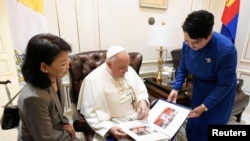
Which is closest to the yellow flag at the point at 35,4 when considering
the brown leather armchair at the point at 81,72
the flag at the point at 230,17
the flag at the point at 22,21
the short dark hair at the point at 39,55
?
the flag at the point at 22,21

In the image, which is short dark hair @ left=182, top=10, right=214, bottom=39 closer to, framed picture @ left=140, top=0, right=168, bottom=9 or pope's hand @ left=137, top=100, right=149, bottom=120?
pope's hand @ left=137, top=100, right=149, bottom=120

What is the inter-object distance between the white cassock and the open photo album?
0.17 meters

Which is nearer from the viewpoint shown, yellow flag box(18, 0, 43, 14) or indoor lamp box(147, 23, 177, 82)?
yellow flag box(18, 0, 43, 14)

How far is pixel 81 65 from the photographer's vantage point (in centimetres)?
164

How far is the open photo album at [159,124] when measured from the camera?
102cm

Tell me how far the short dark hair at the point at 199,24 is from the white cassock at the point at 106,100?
0.67m

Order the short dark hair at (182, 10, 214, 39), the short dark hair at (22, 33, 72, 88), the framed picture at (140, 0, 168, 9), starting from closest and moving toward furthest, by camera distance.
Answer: the short dark hair at (22, 33, 72, 88)
the short dark hair at (182, 10, 214, 39)
the framed picture at (140, 0, 168, 9)

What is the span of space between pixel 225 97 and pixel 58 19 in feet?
5.76

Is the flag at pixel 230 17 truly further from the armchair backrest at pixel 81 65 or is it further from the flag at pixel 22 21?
the flag at pixel 22 21

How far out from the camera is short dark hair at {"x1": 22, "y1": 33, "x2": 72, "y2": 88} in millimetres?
847

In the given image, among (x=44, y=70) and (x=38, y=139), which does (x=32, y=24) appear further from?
(x=38, y=139)

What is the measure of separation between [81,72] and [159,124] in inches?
35.4

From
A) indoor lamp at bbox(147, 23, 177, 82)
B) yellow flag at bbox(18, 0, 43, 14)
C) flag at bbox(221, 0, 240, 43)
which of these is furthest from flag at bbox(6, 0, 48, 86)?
flag at bbox(221, 0, 240, 43)

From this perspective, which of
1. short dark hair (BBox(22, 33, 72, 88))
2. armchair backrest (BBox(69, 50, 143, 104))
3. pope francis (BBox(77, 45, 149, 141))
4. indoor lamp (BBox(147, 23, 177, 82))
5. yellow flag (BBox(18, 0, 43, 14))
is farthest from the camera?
indoor lamp (BBox(147, 23, 177, 82))
